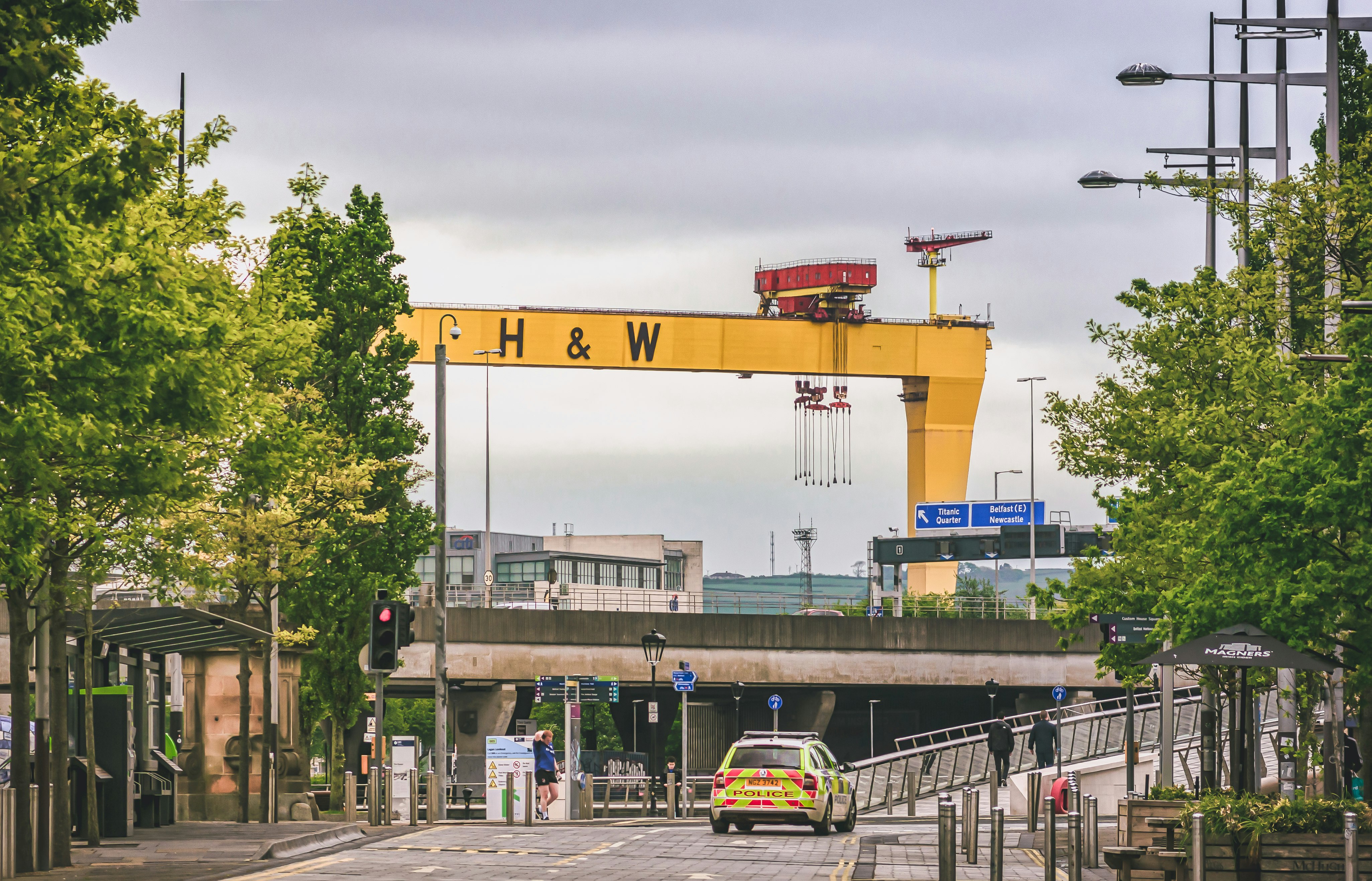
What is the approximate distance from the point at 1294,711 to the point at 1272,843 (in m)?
8.30

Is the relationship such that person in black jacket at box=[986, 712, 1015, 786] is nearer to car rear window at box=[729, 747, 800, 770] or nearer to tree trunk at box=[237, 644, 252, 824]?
car rear window at box=[729, 747, 800, 770]

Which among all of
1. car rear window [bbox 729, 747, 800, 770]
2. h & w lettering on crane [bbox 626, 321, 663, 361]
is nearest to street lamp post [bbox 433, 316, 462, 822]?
car rear window [bbox 729, 747, 800, 770]

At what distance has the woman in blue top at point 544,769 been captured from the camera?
32.2m

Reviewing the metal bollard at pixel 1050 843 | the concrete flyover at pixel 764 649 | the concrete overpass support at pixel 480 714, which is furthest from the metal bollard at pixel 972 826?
the concrete overpass support at pixel 480 714

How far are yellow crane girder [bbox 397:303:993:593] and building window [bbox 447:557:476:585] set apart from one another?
84118 millimetres

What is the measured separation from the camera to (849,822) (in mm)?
27984

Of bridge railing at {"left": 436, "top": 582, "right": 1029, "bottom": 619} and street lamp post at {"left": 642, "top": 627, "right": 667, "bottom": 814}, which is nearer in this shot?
street lamp post at {"left": 642, "top": 627, "right": 667, "bottom": 814}

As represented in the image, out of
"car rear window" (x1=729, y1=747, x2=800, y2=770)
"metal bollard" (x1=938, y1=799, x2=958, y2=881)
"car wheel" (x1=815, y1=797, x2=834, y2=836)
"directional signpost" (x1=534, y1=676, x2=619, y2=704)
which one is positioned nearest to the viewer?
"metal bollard" (x1=938, y1=799, x2=958, y2=881)

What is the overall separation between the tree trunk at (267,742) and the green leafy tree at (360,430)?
2.99 metres

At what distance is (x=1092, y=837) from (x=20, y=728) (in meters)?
11.6

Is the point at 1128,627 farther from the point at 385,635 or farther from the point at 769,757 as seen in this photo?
the point at 385,635

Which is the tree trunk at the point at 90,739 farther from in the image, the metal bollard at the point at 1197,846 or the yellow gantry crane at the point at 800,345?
the yellow gantry crane at the point at 800,345

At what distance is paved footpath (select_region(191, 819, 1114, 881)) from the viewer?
57.2 ft

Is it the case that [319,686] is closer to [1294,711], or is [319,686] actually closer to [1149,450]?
[1149,450]
